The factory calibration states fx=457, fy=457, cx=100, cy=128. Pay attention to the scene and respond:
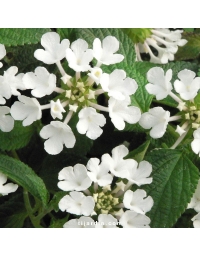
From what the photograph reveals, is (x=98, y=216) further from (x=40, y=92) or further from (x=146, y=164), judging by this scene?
(x=40, y=92)

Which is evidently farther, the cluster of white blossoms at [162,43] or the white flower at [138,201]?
the cluster of white blossoms at [162,43]

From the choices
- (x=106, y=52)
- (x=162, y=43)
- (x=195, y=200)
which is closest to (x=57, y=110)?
(x=106, y=52)

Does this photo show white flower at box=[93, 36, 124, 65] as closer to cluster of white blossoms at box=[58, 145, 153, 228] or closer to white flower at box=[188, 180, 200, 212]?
cluster of white blossoms at box=[58, 145, 153, 228]

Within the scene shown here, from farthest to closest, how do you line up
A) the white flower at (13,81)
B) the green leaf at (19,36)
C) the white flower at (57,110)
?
the green leaf at (19,36), the white flower at (13,81), the white flower at (57,110)

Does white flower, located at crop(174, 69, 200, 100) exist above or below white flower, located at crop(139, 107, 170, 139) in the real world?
above

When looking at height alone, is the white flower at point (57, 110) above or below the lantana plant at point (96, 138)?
above

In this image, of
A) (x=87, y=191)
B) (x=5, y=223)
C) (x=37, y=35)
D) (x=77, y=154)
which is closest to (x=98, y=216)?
(x=87, y=191)

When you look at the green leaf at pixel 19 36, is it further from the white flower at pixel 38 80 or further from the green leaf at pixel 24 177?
the green leaf at pixel 24 177

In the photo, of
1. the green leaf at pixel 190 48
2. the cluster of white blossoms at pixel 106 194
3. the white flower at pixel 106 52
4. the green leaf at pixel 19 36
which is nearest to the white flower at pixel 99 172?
the cluster of white blossoms at pixel 106 194

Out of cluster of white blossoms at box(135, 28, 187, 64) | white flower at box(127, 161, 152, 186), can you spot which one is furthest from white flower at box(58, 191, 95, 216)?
cluster of white blossoms at box(135, 28, 187, 64)
